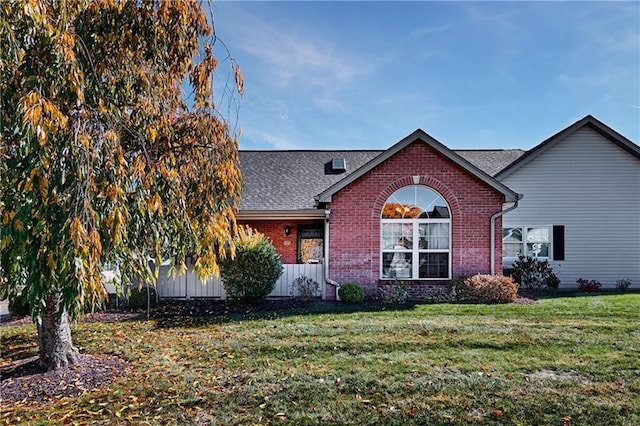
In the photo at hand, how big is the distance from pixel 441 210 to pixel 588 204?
274 inches

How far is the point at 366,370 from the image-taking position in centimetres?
588

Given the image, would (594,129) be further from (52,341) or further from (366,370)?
(52,341)

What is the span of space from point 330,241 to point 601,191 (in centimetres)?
1076

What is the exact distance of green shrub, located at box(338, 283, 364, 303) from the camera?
37.8 ft

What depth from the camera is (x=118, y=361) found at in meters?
6.54

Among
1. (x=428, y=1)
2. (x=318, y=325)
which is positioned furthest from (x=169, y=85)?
(x=428, y=1)

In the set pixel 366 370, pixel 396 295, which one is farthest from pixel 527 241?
pixel 366 370

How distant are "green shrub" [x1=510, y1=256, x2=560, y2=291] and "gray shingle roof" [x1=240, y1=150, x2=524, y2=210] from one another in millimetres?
4140

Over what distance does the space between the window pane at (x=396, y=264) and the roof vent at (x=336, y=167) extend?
5.79 metres

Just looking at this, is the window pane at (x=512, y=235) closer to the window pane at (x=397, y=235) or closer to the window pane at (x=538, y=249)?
the window pane at (x=538, y=249)

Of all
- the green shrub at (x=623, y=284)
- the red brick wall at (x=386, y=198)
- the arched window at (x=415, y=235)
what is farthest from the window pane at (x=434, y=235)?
the green shrub at (x=623, y=284)

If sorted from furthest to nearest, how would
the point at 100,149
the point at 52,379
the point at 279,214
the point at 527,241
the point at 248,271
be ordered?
the point at 527,241
the point at 279,214
the point at 248,271
the point at 52,379
the point at 100,149

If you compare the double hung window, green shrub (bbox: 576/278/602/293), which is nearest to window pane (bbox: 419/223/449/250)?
the double hung window

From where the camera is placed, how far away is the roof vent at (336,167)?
56.9 feet
